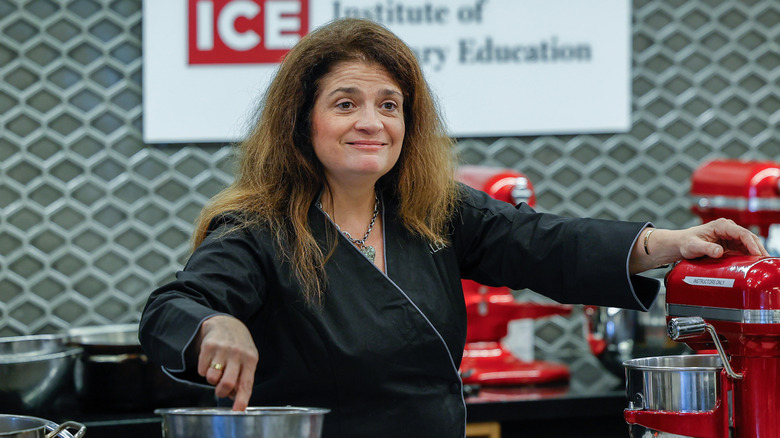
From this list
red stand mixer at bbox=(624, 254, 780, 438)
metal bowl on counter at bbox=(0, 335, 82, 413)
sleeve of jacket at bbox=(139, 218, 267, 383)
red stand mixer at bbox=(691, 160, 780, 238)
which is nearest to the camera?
sleeve of jacket at bbox=(139, 218, 267, 383)

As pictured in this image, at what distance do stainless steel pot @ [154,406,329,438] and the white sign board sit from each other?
166 centimetres

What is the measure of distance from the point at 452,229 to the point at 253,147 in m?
0.40

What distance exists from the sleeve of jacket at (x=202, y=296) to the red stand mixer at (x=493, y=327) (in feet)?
3.05

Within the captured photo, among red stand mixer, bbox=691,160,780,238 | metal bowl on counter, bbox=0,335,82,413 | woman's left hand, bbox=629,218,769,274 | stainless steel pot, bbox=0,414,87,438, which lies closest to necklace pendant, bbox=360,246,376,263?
woman's left hand, bbox=629,218,769,274

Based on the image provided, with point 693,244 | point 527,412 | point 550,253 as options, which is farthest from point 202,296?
point 527,412

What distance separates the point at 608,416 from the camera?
2295 millimetres

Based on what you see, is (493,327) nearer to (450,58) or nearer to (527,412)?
(527,412)

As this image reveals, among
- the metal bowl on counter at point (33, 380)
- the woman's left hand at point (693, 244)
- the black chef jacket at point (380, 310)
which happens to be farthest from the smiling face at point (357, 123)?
the metal bowl on counter at point (33, 380)

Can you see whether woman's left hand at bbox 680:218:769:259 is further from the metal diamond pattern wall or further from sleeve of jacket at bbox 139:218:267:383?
the metal diamond pattern wall

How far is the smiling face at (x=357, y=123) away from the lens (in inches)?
61.1

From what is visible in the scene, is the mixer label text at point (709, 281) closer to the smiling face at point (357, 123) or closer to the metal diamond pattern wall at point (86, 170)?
the smiling face at point (357, 123)

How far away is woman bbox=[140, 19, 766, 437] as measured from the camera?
4.88 ft

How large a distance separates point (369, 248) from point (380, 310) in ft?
0.47

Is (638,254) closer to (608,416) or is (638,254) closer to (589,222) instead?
(589,222)
